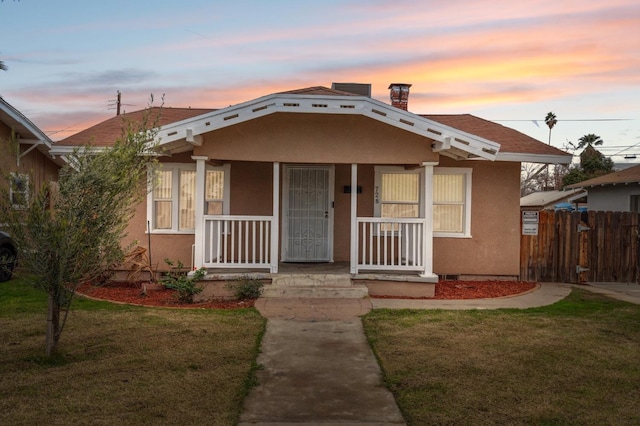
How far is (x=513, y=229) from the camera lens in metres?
13.3

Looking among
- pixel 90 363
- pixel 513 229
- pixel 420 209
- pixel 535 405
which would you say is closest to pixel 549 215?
pixel 513 229

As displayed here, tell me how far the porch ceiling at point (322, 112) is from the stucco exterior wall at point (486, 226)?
2.05 meters

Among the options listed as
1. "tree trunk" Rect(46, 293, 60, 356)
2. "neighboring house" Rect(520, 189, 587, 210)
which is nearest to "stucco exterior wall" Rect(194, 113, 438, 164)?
"tree trunk" Rect(46, 293, 60, 356)

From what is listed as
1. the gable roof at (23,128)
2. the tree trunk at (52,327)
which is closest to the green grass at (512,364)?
the tree trunk at (52,327)

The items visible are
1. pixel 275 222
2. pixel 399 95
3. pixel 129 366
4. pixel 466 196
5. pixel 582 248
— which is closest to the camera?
pixel 129 366

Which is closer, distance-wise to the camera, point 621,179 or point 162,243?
point 162,243

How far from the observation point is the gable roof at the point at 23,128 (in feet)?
47.9

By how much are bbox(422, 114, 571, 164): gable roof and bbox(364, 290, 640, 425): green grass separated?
11.7 ft

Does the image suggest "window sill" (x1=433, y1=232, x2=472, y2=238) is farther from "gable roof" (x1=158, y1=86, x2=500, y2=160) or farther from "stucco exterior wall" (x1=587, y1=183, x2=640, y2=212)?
"stucco exterior wall" (x1=587, y1=183, x2=640, y2=212)

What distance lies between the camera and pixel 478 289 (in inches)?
483

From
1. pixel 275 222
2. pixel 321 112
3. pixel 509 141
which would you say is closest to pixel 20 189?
pixel 275 222

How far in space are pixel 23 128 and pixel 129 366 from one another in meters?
11.0

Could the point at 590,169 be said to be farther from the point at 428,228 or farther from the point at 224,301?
the point at 224,301

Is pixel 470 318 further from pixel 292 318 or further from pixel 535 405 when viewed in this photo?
pixel 535 405
